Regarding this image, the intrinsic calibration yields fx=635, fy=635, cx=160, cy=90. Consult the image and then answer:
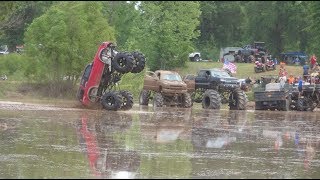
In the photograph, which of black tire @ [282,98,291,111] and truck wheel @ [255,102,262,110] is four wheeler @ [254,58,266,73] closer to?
truck wheel @ [255,102,262,110]

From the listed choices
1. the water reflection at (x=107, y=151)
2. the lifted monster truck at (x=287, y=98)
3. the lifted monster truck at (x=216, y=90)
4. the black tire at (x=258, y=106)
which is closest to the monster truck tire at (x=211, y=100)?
the lifted monster truck at (x=216, y=90)

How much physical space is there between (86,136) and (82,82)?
12.5 metres

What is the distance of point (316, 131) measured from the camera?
2094cm

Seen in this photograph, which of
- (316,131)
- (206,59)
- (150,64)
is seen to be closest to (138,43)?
(150,64)

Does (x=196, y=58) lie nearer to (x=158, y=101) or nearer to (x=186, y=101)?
(x=186, y=101)

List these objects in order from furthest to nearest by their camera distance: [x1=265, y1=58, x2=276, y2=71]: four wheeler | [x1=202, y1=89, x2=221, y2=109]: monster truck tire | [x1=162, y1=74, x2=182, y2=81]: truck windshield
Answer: [x1=265, y1=58, x2=276, y2=71]: four wheeler < [x1=162, y1=74, x2=182, y2=81]: truck windshield < [x1=202, y1=89, x2=221, y2=109]: monster truck tire

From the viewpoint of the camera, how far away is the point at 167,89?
33.5 m

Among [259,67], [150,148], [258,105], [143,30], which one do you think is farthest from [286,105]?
[143,30]

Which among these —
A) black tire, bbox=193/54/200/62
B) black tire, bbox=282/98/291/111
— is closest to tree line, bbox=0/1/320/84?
black tire, bbox=282/98/291/111

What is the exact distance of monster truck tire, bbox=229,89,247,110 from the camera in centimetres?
3397

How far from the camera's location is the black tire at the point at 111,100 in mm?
27125

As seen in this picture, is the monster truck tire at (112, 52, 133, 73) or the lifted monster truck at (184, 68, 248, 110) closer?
the monster truck tire at (112, 52, 133, 73)

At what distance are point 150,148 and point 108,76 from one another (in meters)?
14.4

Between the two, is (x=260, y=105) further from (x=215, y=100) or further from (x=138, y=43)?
(x=138, y=43)
